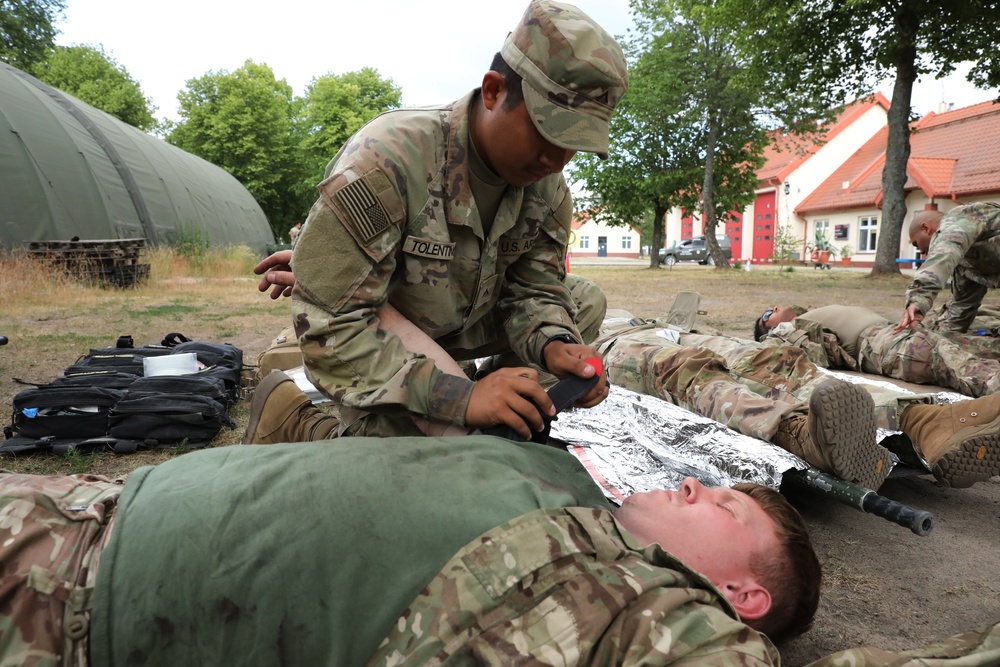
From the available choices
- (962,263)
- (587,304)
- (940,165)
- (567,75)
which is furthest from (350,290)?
(940,165)

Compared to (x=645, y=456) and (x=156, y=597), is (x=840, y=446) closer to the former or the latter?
(x=645, y=456)

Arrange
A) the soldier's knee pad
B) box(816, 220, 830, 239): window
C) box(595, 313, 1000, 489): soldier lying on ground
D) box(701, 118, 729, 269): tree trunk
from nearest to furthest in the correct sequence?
box(595, 313, 1000, 489): soldier lying on ground
the soldier's knee pad
box(701, 118, 729, 269): tree trunk
box(816, 220, 830, 239): window

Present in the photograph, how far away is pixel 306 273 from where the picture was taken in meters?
2.01

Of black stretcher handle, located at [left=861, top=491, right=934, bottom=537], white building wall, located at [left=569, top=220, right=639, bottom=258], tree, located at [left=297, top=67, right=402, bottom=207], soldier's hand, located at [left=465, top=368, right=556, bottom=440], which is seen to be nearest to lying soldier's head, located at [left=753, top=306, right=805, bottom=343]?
black stretcher handle, located at [left=861, top=491, right=934, bottom=537]

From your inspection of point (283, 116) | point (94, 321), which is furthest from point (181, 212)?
point (283, 116)

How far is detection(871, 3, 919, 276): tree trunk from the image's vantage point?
1364 centimetres

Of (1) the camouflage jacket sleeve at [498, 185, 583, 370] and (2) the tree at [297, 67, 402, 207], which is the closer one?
(1) the camouflage jacket sleeve at [498, 185, 583, 370]

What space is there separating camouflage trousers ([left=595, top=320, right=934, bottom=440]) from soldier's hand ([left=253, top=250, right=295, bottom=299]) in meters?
1.95

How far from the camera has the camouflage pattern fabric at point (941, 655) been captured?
1.44 metres

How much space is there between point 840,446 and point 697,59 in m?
23.5

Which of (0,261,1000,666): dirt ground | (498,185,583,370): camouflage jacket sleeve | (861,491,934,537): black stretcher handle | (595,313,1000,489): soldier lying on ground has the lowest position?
(0,261,1000,666): dirt ground

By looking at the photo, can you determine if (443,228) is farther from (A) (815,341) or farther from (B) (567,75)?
(A) (815,341)

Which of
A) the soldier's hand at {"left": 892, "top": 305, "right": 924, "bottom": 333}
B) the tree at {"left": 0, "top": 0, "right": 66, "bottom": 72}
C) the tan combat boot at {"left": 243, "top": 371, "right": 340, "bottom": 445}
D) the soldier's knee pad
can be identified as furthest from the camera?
the tree at {"left": 0, "top": 0, "right": 66, "bottom": 72}

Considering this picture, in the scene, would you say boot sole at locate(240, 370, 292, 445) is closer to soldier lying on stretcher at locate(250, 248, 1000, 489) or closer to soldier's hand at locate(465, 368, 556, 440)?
soldier lying on stretcher at locate(250, 248, 1000, 489)
